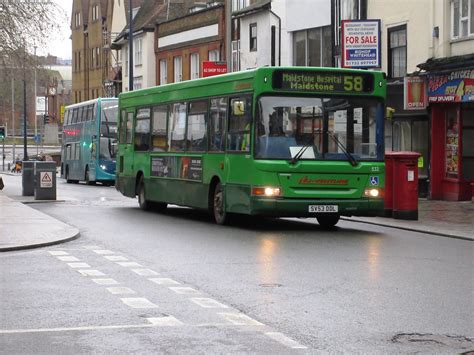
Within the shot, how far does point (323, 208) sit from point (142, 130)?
7.95m

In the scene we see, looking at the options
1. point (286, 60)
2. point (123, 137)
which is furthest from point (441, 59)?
point (286, 60)

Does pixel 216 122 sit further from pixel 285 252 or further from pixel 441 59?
pixel 441 59

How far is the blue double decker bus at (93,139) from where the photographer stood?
153 feet

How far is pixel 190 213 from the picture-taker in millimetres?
25688

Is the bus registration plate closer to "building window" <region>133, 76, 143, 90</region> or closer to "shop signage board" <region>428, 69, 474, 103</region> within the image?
"shop signage board" <region>428, 69, 474, 103</region>

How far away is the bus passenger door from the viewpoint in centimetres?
2722

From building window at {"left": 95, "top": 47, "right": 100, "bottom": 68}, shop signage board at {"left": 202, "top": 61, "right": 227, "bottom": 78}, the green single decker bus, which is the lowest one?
the green single decker bus

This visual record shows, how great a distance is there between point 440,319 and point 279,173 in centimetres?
963

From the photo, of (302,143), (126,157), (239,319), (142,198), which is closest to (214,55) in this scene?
(126,157)

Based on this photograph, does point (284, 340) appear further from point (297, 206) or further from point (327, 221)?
point (327, 221)

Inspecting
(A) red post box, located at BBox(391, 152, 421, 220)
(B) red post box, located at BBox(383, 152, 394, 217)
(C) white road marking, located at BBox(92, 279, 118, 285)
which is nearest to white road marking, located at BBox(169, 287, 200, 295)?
(C) white road marking, located at BBox(92, 279, 118, 285)

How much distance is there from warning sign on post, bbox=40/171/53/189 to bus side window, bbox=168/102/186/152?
839cm

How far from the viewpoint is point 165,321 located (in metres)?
9.50

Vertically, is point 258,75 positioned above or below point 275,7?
below
